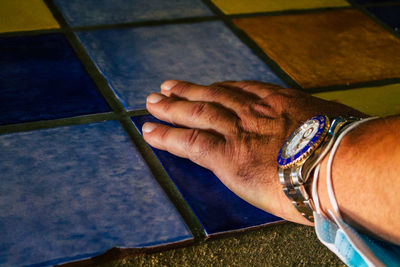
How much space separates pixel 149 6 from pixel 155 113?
0.70 meters

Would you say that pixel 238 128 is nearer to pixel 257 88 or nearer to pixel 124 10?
pixel 257 88

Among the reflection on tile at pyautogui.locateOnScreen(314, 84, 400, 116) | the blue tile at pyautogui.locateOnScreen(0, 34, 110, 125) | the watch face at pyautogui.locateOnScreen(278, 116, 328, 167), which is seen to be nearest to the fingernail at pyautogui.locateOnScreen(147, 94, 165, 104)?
the blue tile at pyautogui.locateOnScreen(0, 34, 110, 125)

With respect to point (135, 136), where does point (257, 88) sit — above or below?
above

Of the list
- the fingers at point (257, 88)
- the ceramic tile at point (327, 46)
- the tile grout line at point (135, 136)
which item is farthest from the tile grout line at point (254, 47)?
the tile grout line at point (135, 136)

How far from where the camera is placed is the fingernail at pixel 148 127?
3.51ft

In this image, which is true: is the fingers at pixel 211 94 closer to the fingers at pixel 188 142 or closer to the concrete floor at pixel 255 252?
the fingers at pixel 188 142

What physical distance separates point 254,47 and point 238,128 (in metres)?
0.61

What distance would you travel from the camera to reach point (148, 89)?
4.22ft

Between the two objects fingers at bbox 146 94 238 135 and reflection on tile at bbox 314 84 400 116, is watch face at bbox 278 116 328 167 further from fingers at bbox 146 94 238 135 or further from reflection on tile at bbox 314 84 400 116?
reflection on tile at bbox 314 84 400 116

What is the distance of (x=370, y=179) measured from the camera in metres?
0.78

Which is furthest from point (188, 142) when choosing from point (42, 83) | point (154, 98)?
point (42, 83)

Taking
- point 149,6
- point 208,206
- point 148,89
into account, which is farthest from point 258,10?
point 208,206

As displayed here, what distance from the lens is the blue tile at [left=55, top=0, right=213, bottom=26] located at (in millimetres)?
1602

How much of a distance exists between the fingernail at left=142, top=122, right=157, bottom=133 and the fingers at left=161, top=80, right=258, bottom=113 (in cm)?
13
